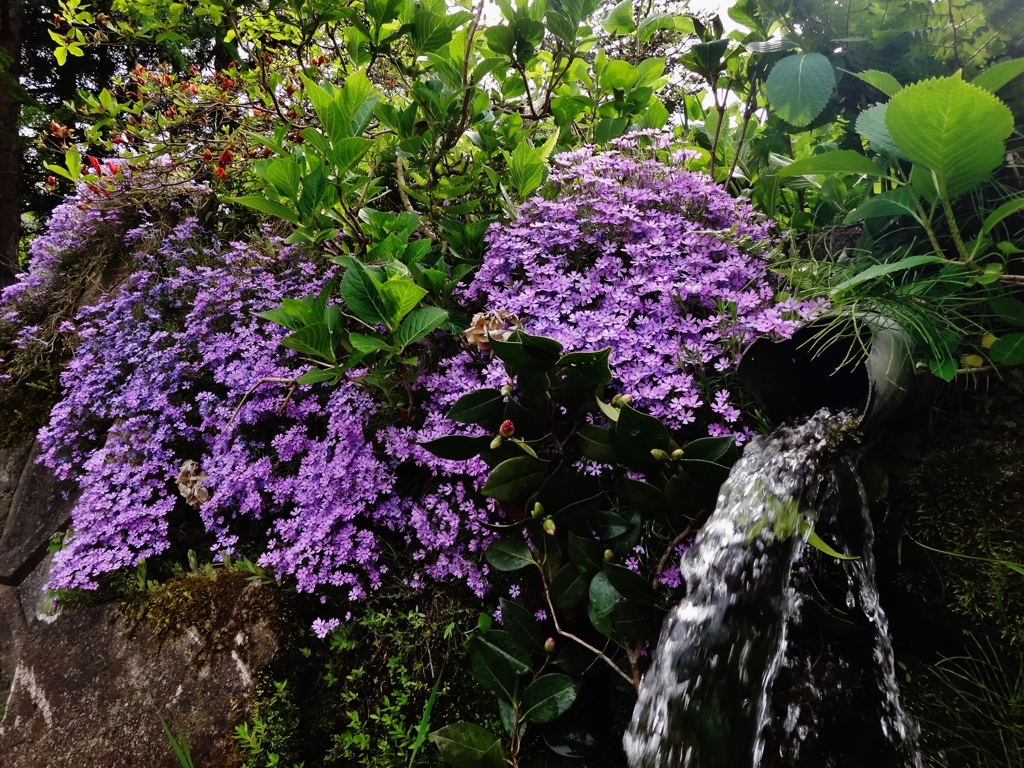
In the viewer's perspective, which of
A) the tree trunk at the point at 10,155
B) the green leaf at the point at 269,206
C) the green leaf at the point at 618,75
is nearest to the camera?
the green leaf at the point at 269,206

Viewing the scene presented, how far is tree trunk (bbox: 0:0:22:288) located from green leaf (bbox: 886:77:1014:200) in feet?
17.9

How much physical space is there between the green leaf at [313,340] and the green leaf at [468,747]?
98cm

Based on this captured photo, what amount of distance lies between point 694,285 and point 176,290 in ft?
7.95

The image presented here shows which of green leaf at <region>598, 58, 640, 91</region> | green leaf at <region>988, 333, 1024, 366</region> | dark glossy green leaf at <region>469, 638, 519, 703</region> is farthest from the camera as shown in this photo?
green leaf at <region>598, 58, 640, 91</region>

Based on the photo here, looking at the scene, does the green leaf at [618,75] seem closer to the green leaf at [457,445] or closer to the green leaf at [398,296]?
the green leaf at [398,296]

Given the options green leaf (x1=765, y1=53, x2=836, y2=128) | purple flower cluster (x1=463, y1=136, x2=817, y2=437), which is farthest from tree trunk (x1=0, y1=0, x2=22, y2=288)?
green leaf (x1=765, y1=53, x2=836, y2=128)

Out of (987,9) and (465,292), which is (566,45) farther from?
(987,9)

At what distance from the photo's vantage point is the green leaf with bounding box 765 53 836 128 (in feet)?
4.15

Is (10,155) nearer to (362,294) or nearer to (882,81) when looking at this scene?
(362,294)

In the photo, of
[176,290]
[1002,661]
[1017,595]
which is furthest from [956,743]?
Answer: [176,290]

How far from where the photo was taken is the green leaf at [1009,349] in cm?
112

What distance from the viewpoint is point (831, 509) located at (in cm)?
113

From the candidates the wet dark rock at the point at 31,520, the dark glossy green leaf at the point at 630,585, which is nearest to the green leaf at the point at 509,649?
the dark glossy green leaf at the point at 630,585

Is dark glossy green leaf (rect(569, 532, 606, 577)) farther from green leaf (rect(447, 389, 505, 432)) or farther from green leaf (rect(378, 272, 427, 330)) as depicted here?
green leaf (rect(378, 272, 427, 330))
